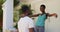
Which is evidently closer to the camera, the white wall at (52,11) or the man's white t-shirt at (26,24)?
the man's white t-shirt at (26,24)

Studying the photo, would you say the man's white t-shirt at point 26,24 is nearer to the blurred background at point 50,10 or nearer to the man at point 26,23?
the man at point 26,23

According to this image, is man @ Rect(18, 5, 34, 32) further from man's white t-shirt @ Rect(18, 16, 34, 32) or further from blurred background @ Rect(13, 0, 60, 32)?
blurred background @ Rect(13, 0, 60, 32)

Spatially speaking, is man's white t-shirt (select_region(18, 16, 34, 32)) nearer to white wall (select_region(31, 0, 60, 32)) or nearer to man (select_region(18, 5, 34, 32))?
man (select_region(18, 5, 34, 32))

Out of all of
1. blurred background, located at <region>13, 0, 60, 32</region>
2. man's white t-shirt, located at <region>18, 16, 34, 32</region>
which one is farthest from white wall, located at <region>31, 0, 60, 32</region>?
man's white t-shirt, located at <region>18, 16, 34, 32</region>

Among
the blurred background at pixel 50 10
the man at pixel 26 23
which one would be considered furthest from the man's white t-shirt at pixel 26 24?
the blurred background at pixel 50 10

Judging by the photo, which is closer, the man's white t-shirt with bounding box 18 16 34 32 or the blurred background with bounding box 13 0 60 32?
the man's white t-shirt with bounding box 18 16 34 32

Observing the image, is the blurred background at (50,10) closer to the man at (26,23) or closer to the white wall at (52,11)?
the white wall at (52,11)

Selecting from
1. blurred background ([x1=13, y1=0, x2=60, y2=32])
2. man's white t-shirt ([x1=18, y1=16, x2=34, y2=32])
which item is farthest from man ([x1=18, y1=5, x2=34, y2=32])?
blurred background ([x1=13, y1=0, x2=60, y2=32])

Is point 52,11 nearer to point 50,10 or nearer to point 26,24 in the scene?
point 50,10

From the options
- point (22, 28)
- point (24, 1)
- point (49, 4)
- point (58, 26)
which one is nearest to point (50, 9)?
point (49, 4)

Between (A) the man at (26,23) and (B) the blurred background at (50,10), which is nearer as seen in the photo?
(A) the man at (26,23)

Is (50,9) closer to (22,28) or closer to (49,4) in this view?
(49,4)

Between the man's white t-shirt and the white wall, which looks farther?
the white wall

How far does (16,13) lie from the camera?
7695mm
